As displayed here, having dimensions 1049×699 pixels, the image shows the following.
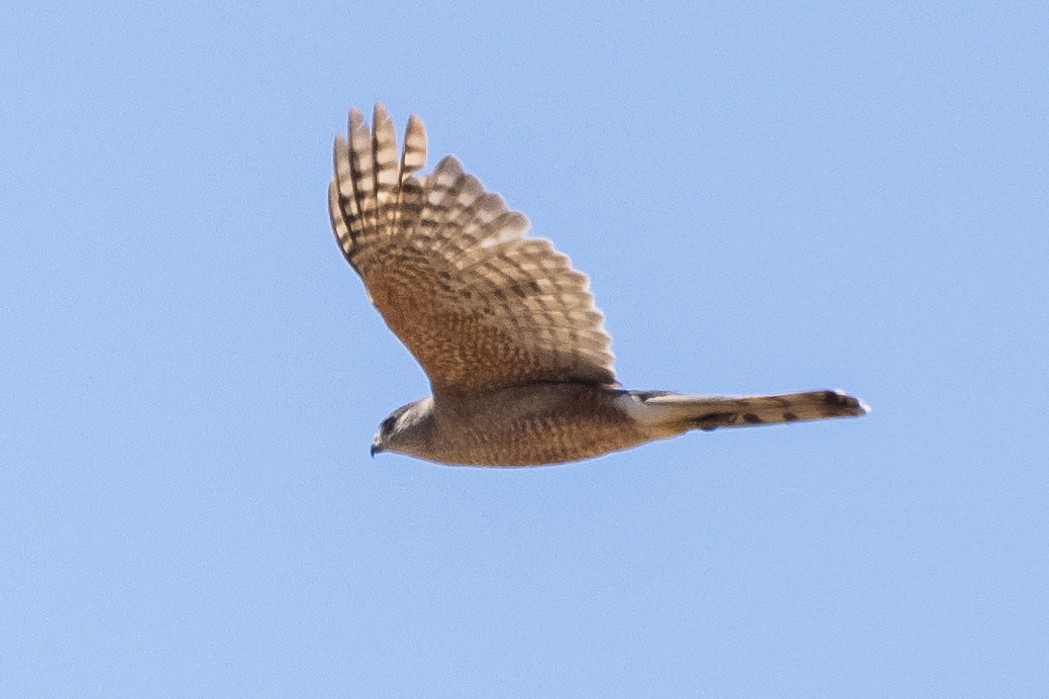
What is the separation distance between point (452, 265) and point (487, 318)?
0.40 m

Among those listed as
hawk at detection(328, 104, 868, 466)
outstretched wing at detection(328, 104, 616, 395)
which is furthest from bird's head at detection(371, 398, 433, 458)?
outstretched wing at detection(328, 104, 616, 395)

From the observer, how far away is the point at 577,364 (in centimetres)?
845

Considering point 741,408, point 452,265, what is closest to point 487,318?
point 452,265

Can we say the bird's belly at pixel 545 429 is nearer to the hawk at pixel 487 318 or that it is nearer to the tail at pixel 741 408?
the hawk at pixel 487 318

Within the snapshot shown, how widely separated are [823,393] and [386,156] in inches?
101

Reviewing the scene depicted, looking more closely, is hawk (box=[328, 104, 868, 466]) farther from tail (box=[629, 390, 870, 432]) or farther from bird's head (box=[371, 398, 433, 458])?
bird's head (box=[371, 398, 433, 458])

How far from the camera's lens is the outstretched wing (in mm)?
8016

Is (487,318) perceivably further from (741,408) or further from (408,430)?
(741,408)

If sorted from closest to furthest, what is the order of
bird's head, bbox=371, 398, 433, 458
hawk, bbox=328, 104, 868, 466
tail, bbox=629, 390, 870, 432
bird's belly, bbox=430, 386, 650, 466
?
tail, bbox=629, 390, 870, 432 < hawk, bbox=328, 104, 868, 466 < bird's belly, bbox=430, 386, 650, 466 < bird's head, bbox=371, 398, 433, 458

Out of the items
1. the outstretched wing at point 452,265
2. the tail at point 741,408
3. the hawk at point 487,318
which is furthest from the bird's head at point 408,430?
the tail at point 741,408

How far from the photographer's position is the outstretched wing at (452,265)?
802 centimetres

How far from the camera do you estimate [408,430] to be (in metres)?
9.08

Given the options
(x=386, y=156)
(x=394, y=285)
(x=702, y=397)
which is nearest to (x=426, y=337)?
(x=394, y=285)

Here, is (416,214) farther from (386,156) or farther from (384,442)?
(384,442)
